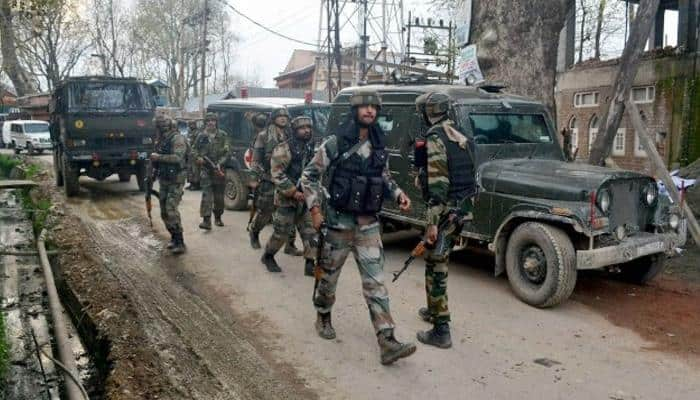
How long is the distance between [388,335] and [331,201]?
1.01 meters

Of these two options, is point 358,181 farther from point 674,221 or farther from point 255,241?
point 255,241

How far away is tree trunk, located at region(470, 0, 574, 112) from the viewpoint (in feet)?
29.3

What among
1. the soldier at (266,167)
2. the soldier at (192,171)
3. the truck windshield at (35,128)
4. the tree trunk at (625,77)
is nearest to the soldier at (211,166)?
the soldier at (266,167)

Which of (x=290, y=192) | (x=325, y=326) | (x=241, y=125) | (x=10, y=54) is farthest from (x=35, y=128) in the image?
(x=325, y=326)

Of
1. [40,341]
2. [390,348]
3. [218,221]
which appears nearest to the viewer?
[390,348]

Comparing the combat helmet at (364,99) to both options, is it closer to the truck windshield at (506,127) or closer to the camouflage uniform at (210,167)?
the truck windshield at (506,127)

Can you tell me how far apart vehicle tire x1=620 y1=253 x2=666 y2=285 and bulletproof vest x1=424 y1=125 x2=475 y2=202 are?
2520mm

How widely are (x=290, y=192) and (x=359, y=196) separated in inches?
Answer: 71.2

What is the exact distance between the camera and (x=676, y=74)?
47.4 ft

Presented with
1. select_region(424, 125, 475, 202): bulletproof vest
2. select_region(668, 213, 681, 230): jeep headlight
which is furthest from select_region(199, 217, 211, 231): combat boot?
select_region(668, 213, 681, 230): jeep headlight

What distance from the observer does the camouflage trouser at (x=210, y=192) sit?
9141 mm

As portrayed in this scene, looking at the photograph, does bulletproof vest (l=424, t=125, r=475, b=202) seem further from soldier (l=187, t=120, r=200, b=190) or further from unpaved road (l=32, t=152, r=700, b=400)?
soldier (l=187, t=120, r=200, b=190)

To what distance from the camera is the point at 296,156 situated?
262 inches

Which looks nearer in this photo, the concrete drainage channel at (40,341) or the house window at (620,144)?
the concrete drainage channel at (40,341)
